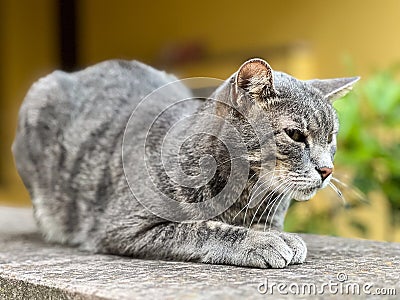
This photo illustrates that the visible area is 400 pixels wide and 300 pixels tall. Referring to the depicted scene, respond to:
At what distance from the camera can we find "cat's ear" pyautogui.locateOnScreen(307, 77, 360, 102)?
1.43 meters

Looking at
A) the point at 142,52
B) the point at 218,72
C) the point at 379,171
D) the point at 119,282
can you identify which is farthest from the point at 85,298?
the point at 142,52

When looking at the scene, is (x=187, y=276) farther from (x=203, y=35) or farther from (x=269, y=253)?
(x=203, y=35)

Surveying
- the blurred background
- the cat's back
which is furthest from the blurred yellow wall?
the cat's back

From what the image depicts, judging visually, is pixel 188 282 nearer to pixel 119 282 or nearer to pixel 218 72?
pixel 119 282

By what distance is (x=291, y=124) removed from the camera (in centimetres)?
131

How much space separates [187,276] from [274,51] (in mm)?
2680

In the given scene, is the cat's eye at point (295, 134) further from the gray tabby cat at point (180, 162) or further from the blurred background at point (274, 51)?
the blurred background at point (274, 51)

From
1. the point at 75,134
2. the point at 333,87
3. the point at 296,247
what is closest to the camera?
the point at 296,247

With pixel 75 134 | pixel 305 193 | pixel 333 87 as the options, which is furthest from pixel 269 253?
pixel 75 134

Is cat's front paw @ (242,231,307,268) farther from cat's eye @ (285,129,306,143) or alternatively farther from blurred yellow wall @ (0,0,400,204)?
blurred yellow wall @ (0,0,400,204)

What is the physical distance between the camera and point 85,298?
110 cm

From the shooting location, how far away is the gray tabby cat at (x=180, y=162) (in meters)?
1.32

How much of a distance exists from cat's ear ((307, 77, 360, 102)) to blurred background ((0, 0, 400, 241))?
0.49 metres

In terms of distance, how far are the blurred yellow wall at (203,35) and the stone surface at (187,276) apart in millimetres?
1305
